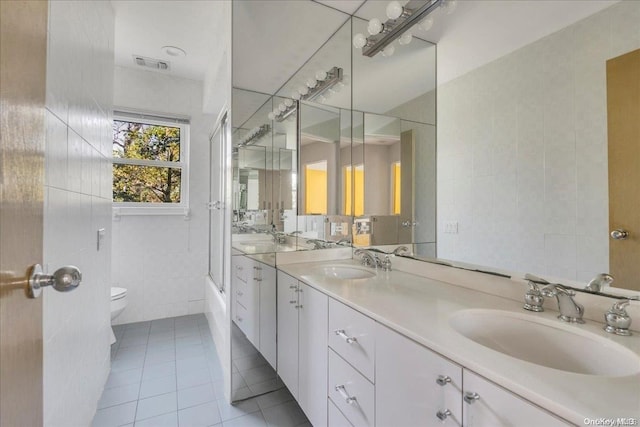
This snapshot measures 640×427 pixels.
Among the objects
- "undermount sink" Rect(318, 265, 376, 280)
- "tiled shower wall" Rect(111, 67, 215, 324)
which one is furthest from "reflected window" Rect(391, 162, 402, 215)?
"tiled shower wall" Rect(111, 67, 215, 324)

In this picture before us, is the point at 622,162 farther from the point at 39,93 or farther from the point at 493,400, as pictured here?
the point at 39,93

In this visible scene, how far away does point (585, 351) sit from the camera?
849 millimetres

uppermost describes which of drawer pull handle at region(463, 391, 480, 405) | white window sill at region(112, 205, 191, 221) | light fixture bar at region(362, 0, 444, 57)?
light fixture bar at region(362, 0, 444, 57)

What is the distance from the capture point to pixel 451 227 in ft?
4.69

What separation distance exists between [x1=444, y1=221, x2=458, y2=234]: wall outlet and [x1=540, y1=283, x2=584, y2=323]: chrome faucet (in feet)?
1.55

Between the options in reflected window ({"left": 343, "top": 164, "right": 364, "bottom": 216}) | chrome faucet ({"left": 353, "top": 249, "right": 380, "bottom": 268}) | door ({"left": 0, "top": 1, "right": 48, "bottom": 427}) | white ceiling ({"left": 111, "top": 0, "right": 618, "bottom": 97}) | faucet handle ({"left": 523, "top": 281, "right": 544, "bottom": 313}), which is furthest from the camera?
reflected window ({"left": 343, "top": 164, "right": 364, "bottom": 216})

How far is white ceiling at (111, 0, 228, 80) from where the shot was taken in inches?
86.6

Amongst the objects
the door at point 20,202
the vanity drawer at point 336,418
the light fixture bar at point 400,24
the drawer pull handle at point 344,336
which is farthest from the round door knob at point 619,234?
the door at point 20,202

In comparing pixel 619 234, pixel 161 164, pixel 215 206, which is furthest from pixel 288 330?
pixel 161 164

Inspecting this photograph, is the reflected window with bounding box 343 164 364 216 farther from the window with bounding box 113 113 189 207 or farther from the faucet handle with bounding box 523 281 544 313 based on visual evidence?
the window with bounding box 113 113 189 207

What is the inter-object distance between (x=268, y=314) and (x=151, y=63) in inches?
115

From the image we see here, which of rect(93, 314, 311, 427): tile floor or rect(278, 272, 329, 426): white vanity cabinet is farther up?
rect(278, 272, 329, 426): white vanity cabinet

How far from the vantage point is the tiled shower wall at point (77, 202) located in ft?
3.51

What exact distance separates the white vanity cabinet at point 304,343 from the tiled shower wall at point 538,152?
30.1 inches
